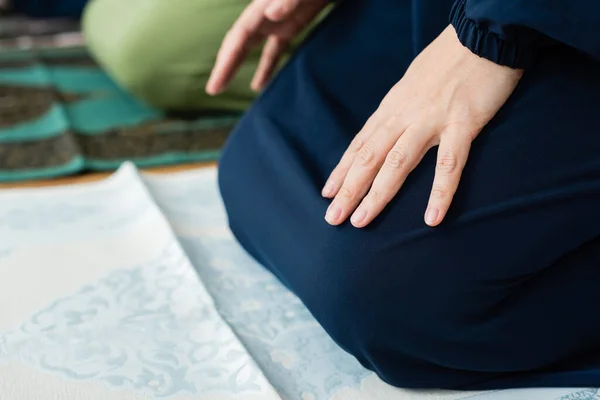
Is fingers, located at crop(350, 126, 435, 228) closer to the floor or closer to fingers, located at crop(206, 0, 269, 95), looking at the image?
fingers, located at crop(206, 0, 269, 95)

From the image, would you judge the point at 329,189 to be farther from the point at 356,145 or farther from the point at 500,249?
the point at 500,249

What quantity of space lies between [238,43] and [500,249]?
0.47 metres

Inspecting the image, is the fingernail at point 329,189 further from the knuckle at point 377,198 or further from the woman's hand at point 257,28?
the woman's hand at point 257,28

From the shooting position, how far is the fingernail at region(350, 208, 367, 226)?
729 mm

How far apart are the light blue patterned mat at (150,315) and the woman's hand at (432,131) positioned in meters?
0.17

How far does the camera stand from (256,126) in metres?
0.97

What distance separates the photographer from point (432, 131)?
741 millimetres

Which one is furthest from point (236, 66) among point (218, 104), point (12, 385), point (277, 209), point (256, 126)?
point (218, 104)

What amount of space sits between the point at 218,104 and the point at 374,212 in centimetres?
97

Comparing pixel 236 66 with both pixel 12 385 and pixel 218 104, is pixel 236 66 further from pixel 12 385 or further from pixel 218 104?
pixel 218 104

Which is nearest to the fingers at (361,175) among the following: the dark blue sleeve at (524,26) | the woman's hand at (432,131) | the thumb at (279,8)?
the woman's hand at (432,131)

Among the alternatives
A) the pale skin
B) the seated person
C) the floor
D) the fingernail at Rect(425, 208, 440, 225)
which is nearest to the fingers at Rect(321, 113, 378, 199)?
the pale skin

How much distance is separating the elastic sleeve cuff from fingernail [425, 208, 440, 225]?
0.48ft

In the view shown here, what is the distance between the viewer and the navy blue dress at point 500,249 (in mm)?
712
